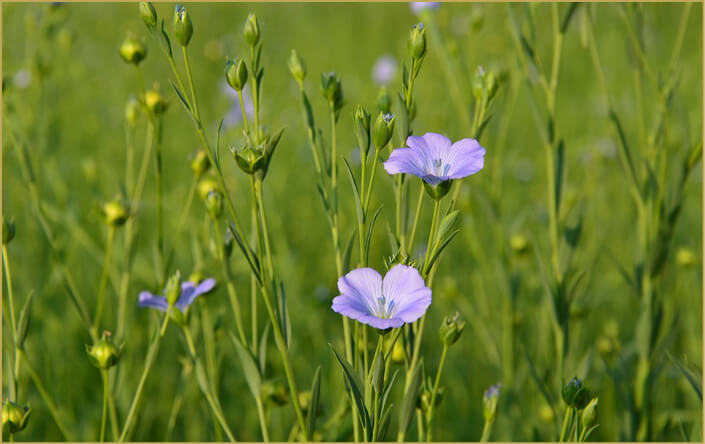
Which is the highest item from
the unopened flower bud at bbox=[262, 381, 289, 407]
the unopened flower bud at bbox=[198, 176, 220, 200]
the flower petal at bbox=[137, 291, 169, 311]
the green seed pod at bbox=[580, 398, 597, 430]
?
the unopened flower bud at bbox=[198, 176, 220, 200]

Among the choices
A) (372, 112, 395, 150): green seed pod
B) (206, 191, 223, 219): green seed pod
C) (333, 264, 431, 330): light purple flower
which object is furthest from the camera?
(206, 191, 223, 219): green seed pod

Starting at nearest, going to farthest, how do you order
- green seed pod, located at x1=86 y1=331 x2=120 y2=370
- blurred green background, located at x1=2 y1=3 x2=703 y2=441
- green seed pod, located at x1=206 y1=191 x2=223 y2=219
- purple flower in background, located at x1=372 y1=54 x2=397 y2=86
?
green seed pod, located at x1=86 y1=331 x2=120 y2=370
green seed pod, located at x1=206 y1=191 x2=223 y2=219
blurred green background, located at x1=2 y1=3 x2=703 y2=441
purple flower in background, located at x1=372 y1=54 x2=397 y2=86

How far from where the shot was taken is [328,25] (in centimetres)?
453

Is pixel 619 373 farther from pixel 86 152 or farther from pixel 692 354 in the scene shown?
pixel 86 152

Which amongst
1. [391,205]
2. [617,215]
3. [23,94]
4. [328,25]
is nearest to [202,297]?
[391,205]

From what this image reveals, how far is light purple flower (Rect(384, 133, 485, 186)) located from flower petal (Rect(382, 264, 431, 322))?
115mm

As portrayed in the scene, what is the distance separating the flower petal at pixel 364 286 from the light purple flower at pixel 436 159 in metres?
0.13

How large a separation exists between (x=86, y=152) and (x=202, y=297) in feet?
6.33

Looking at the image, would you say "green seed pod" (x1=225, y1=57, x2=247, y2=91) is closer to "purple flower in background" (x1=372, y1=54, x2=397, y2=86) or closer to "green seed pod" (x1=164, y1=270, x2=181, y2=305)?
"green seed pod" (x1=164, y1=270, x2=181, y2=305)

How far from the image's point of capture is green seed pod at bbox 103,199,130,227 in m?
1.17

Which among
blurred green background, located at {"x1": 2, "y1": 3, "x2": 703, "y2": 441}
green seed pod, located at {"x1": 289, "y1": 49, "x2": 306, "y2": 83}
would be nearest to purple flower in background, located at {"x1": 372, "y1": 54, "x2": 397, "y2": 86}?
blurred green background, located at {"x1": 2, "y1": 3, "x2": 703, "y2": 441}

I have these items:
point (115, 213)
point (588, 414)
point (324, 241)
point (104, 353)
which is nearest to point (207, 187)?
point (115, 213)

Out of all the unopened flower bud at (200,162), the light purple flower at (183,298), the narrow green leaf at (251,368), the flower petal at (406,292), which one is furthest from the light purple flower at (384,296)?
the unopened flower bud at (200,162)

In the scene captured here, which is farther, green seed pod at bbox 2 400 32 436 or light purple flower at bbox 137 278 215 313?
light purple flower at bbox 137 278 215 313
